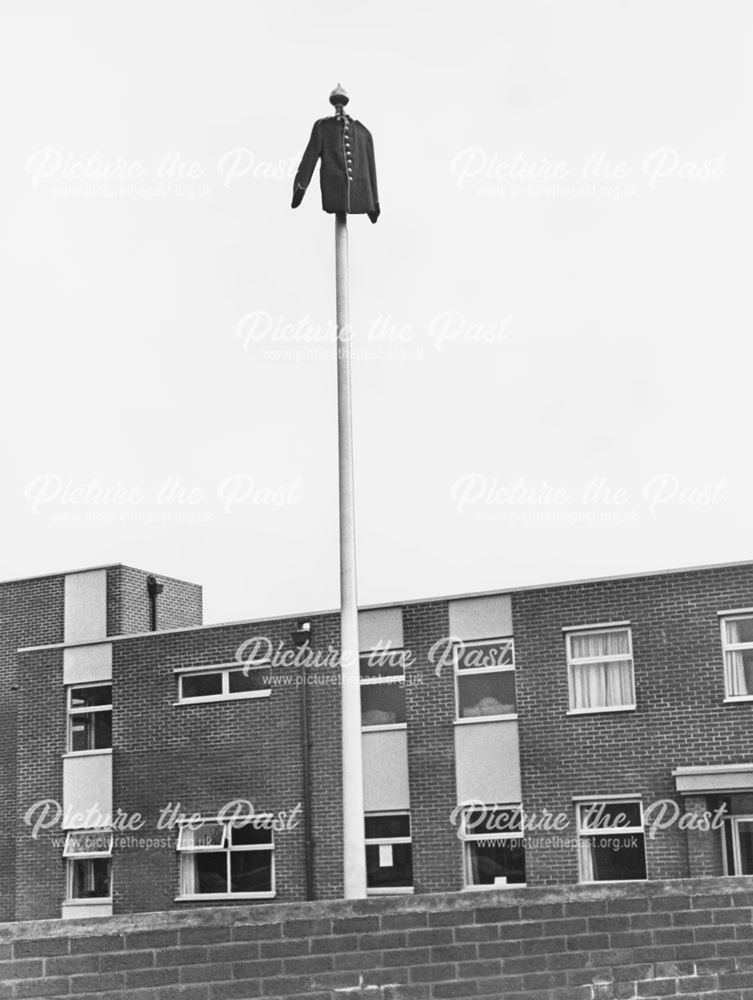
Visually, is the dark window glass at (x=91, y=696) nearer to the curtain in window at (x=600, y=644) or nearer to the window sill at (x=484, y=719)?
the window sill at (x=484, y=719)

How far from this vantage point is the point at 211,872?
2636cm

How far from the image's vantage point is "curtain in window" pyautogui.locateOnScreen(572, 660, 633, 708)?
2367 cm

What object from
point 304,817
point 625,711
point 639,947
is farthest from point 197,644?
point 639,947

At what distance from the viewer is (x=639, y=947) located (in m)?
8.00

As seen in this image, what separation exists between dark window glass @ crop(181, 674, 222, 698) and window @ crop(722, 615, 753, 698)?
32.4ft

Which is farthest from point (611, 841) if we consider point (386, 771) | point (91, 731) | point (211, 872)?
point (91, 731)

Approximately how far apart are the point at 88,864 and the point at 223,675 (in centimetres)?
500

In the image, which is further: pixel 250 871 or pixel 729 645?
pixel 250 871

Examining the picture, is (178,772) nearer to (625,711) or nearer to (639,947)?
(625,711)

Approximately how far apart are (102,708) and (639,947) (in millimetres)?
22015

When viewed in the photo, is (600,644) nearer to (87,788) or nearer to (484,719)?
(484,719)

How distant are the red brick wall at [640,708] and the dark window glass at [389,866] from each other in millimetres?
2403

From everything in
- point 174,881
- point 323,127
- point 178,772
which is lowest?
point 174,881

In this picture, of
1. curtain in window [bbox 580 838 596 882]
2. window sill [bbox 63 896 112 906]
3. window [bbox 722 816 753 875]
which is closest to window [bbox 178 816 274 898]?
window sill [bbox 63 896 112 906]
